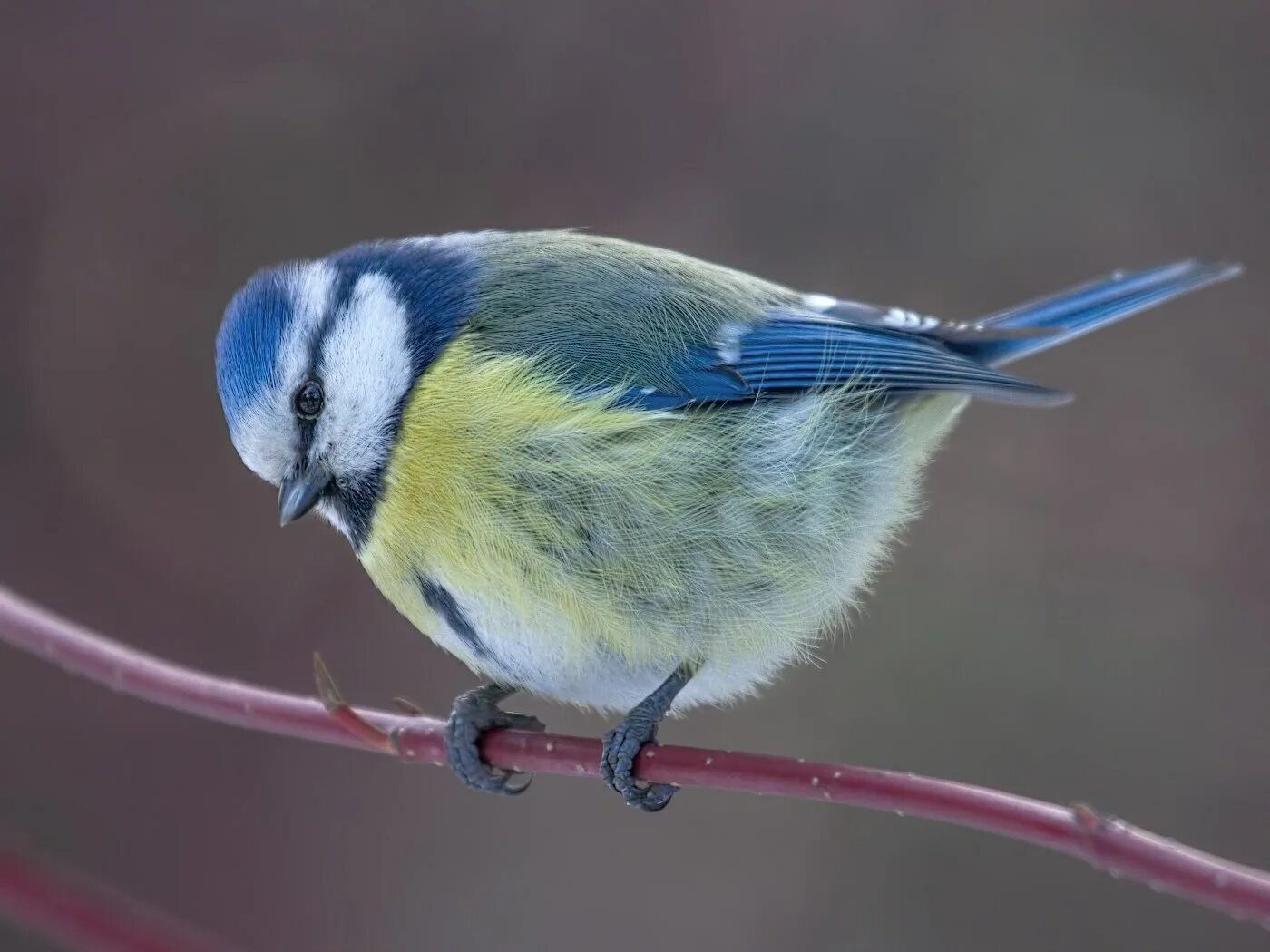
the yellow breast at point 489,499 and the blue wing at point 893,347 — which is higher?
the blue wing at point 893,347

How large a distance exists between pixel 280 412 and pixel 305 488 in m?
0.09

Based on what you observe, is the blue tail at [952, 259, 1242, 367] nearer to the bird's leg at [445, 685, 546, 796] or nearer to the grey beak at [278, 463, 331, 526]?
the bird's leg at [445, 685, 546, 796]

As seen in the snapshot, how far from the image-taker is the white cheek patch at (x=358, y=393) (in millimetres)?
1574

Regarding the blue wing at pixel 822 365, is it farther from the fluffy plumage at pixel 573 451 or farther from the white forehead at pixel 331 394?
the white forehead at pixel 331 394

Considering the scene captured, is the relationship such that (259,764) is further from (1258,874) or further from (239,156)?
Answer: (1258,874)

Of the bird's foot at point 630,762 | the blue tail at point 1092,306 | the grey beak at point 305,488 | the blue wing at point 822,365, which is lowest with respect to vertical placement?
the bird's foot at point 630,762

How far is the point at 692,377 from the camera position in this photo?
5.47ft

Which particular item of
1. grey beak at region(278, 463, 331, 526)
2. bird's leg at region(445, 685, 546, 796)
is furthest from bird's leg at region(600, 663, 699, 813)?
grey beak at region(278, 463, 331, 526)

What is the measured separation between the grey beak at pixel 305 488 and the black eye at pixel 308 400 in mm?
58

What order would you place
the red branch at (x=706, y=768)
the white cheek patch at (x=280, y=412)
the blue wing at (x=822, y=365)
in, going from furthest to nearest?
1. the blue wing at (x=822, y=365)
2. the white cheek patch at (x=280, y=412)
3. the red branch at (x=706, y=768)

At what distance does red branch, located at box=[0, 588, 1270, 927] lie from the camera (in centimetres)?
90

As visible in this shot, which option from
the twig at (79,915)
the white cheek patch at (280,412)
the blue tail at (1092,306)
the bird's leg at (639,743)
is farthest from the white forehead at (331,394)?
the blue tail at (1092,306)

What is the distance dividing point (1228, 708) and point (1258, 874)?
6.65 feet

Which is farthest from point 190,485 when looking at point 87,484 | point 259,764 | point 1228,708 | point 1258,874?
point 1258,874
